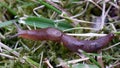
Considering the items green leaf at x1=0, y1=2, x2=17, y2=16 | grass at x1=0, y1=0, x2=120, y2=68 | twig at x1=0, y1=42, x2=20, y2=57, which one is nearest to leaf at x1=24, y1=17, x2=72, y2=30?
grass at x1=0, y1=0, x2=120, y2=68

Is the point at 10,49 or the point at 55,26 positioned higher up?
the point at 55,26

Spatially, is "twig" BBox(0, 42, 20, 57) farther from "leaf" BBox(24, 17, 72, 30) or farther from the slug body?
"leaf" BBox(24, 17, 72, 30)

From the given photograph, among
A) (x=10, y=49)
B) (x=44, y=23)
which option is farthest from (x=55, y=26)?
(x=10, y=49)

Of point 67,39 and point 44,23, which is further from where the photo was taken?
point 44,23

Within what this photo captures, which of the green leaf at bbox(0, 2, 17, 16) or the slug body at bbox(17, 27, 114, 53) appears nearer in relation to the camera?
the slug body at bbox(17, 27, 114, 53)

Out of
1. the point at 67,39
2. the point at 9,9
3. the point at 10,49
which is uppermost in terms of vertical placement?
the point at 9,9

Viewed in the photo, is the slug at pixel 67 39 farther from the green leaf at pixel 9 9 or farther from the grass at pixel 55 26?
the green leaf at pixel 9 9

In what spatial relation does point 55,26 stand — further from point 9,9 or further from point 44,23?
point 9,9

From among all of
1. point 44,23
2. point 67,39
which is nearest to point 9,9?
point 44,23

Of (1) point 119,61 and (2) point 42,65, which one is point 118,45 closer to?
(1) point 119,61
